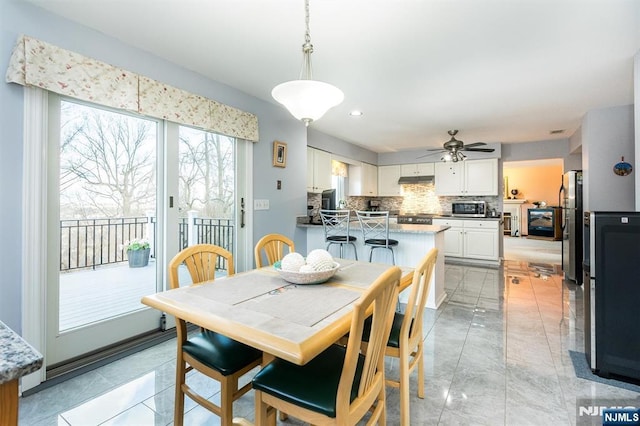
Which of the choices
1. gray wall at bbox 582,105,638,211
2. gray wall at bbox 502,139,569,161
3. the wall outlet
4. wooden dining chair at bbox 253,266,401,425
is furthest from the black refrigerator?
gray wall at bbox 502,139,569,161

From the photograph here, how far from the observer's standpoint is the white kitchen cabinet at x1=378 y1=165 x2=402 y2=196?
6887mm

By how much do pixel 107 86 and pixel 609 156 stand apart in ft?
17.6

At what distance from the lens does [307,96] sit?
1.62 meters

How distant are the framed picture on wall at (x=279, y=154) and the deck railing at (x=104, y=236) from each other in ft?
4.07

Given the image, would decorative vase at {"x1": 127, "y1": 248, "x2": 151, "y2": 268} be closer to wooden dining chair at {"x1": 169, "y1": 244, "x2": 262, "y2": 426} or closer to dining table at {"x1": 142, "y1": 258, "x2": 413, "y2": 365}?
wooden dining chair at {"x1": 169, "y1": 244, "x2": 262, "y2": 426}

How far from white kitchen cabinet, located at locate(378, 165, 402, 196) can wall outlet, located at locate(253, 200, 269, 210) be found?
4029 millimetres

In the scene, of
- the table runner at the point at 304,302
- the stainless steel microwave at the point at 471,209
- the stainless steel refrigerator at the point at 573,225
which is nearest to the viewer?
the table runner at the point at 304,302

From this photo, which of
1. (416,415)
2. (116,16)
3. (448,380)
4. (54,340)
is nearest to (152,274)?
(54,340)

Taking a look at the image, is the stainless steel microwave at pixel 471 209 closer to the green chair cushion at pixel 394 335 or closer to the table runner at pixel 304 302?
the green chair cushion at pixel 394 335

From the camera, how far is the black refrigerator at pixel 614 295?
192cm

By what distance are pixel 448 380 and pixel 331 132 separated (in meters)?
4.09

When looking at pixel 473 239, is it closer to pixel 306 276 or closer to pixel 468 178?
pixel 468 178

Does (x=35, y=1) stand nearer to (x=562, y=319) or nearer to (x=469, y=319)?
(x=469, y=319)

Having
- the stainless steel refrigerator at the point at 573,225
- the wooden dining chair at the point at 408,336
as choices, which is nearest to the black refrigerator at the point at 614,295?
the wooden dining chair at the point at 408,336
